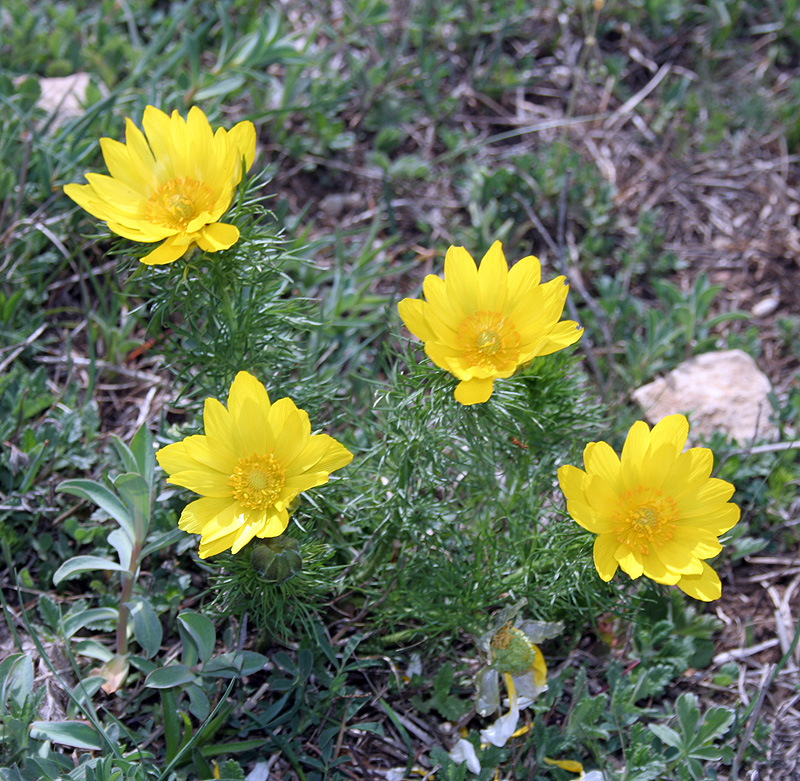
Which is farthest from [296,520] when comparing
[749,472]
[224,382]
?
[749,472]

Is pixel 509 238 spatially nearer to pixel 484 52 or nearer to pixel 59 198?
pixel 484 52

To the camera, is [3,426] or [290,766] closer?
[290,766]

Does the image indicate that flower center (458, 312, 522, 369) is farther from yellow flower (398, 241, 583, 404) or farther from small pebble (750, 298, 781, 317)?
small pebble (750, 298, 781, 317)

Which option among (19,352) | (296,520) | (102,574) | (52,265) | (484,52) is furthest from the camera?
(484,52)

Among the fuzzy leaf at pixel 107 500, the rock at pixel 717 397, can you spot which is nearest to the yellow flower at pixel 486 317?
the fuzzy leaf at pixel 107 500

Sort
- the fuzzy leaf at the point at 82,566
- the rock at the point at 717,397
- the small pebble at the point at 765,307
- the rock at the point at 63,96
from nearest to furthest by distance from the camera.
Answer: the fuzzy leaf at the point at 82,566 < the rock at the point at 717,397 < the rock at the point at 63,96 < the small pebble at the point at 765,307

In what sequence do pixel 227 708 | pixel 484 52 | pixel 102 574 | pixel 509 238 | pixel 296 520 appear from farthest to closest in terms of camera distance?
pixel 484 52 → pixel 509 238 → pixel 102 574 → pixel 227 708 → pixel 296 520

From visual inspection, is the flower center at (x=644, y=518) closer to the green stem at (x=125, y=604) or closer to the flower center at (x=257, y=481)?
the flower center at (x=257, y=481)
